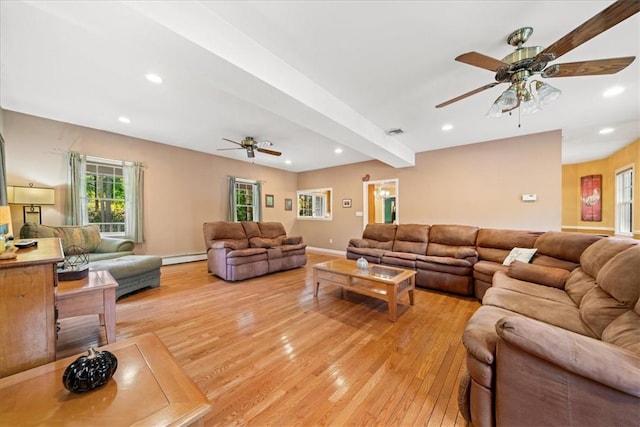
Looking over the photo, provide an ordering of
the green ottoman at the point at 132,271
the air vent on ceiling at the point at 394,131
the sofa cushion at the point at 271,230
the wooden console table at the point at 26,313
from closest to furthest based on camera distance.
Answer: the wooden console table at the point at 26,313
the green ottoman at the point at 132,271
the air vent on ceiling at the point at 394,131
the sofa cushion at the point at 271,230

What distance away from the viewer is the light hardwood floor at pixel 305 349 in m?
1.47

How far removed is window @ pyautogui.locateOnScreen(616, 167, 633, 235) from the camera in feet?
15.8

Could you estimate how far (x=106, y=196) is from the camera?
4.54 meters

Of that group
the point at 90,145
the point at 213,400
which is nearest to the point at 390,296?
the point at 213,400

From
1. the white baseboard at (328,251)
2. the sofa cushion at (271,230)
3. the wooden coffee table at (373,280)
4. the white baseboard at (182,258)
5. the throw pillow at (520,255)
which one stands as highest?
the sofa cushion at (271,230)

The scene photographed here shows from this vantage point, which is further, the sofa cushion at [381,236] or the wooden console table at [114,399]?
the sofa cushion at [381,236]

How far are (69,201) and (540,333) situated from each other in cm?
613

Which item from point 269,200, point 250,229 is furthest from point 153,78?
point 269,200

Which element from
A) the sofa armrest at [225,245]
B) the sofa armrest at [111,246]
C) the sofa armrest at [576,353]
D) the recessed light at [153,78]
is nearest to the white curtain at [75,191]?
the sofa armrest at [111,246]

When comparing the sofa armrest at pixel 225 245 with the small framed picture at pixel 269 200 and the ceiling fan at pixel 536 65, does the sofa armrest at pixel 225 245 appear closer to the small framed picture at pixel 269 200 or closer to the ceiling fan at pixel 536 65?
the small framed picture at pixel 269 200

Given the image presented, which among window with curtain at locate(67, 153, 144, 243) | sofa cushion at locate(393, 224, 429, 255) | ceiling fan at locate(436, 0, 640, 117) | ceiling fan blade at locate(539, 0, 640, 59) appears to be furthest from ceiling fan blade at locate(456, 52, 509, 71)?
window with curtain at locate(67, 153, 144, 243)

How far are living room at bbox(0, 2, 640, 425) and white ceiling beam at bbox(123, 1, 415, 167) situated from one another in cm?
161

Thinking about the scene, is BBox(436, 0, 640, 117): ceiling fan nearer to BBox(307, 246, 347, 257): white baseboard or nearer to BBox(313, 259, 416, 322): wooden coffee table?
BBox(313, 259, 416, 322): wooden coffee table

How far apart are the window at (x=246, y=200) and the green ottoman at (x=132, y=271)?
2.93 meters
